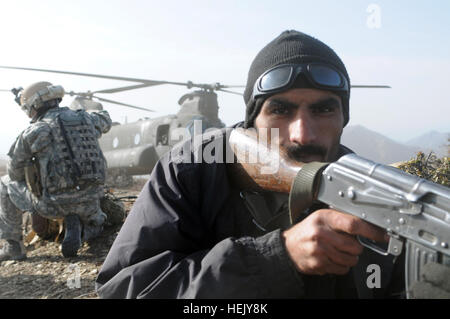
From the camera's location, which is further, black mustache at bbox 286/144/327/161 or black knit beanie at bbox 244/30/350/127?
black knit beanie at bbox 244/30/350/127

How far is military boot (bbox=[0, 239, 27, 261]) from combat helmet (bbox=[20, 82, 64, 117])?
2086 mm

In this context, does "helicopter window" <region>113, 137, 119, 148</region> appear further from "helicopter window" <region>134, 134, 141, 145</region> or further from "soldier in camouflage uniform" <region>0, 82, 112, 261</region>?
"soldier in camouflage uniform" <region>0, 82, 112, 261</region>

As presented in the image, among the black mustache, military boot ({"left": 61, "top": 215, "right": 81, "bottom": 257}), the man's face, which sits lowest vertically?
military boot ({"left": 61, "top": 215, "right": 81, "bottom": 257})

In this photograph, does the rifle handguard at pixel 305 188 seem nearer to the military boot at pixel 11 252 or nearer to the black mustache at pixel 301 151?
the black mustache at pixel 301 151

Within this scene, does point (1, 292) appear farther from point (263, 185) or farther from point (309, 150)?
point (309, 150)

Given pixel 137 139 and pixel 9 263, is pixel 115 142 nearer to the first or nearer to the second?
pixel 137 139

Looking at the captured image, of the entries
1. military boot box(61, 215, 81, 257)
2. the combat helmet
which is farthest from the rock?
the combat helmet

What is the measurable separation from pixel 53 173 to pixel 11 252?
138 cm

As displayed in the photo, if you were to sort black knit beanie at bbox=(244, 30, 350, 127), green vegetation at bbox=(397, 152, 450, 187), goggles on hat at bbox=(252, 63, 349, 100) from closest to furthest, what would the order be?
goggles on hat at bbox=(252, 63, 349, 100), black knit beanie at bbox=(244, 30, 350, 127), green vegetation at bbox=(397, 152, 450, 187)

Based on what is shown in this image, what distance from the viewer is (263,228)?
5.95 feet

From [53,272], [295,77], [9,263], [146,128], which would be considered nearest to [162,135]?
[146,128]

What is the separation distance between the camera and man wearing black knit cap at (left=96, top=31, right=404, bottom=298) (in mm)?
1400

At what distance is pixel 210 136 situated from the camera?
2098 mm
